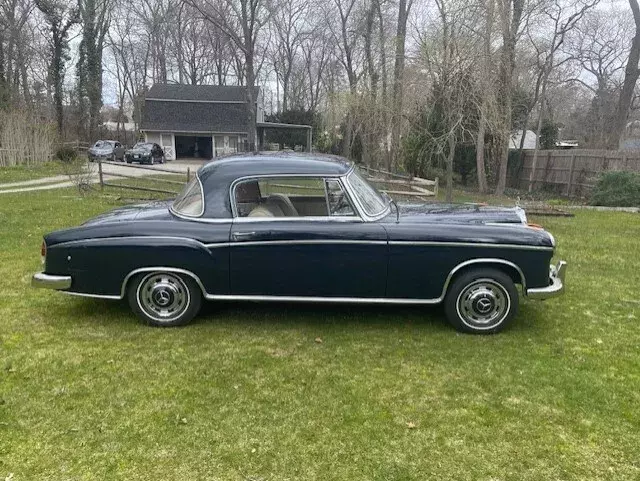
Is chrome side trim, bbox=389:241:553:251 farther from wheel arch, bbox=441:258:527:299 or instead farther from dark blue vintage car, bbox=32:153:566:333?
wheel arch, bbox=441:258:527:299

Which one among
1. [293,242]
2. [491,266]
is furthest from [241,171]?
[491,266]

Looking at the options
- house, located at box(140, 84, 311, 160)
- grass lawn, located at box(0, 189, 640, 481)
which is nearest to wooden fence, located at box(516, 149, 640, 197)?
grass lawn, located at box(0, 189, 640, 481)

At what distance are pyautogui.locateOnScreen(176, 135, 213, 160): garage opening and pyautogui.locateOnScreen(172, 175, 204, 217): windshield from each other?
4076 cm

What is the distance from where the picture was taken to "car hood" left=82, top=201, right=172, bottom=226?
483cm

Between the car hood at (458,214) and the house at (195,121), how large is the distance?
37.7 metres

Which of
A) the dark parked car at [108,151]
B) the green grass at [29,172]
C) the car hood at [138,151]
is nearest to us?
the green grass at [29,172]

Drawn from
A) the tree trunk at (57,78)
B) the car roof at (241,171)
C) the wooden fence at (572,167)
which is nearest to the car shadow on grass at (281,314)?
the car roof at (241,171)

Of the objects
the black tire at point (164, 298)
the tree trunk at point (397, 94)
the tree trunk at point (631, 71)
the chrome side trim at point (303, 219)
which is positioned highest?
the tree trunk at point (631, 71)

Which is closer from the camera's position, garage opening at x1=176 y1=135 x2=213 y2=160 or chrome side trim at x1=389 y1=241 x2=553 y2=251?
chrome side trim at x1=389 y1=241 x2=553 y2=251

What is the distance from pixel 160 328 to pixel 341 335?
1.65 m

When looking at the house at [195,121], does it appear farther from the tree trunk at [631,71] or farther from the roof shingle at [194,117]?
the tree trunk at [631,71]

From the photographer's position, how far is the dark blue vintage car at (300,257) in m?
4.48

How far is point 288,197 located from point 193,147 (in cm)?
4175

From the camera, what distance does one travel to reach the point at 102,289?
182 inches
